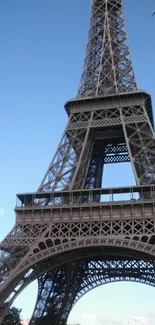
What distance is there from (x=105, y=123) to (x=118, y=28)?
462 inches

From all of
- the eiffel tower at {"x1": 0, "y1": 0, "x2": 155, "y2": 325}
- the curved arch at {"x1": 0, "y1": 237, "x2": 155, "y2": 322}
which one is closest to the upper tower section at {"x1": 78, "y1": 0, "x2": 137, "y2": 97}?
the eiffel tower at {"x1": 0, "y1": 0, "x2": 155, "y2": 325}

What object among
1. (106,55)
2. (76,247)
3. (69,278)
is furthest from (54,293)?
(106,55)

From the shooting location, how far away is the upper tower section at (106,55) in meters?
34.7

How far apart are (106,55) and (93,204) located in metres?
16.3

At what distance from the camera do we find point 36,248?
2545cm

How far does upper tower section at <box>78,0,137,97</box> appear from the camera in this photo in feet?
114

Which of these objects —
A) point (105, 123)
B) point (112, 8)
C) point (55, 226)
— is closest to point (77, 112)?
point (105, 123)

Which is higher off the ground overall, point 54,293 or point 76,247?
point 76,247

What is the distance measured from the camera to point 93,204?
2681cm

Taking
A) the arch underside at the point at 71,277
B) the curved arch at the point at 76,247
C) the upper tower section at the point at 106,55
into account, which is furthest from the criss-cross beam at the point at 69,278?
the upper tower section at the point at 106,55

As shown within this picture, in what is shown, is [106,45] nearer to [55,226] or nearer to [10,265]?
[55,226]

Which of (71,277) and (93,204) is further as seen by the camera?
(71,277)

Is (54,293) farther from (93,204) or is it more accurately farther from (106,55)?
(106,55)

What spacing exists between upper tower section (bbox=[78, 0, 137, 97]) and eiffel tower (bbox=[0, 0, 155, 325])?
0.29 ft
